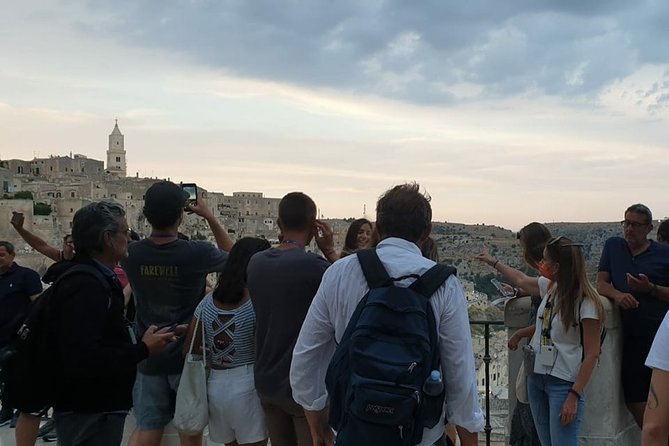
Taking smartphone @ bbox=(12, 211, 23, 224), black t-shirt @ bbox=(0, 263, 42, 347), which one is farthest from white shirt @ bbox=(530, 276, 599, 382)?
black t-shirt @ bbox=(0, 263, 42, 347)

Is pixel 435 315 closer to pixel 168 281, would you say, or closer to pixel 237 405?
pixel 237 405

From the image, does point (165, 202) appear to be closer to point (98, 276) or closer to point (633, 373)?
point (98, 276)

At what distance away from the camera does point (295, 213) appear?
3.88 m

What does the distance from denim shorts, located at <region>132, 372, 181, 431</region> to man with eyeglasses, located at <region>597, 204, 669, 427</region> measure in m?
3.21

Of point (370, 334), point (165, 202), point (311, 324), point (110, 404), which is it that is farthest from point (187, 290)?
point (370, 334)

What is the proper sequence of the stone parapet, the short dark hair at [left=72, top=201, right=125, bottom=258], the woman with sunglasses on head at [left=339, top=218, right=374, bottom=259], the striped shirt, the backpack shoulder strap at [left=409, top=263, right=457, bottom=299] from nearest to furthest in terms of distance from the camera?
the backpack shoulder strap at [left=409, top=263, right=457, bottom=299]
the short dark hair at [left=72, top=201, right=125, bottom=258]
the striped shirt
the stone parapet
the woman with sunglasses on head at [left=339, top=218, right=374, bottom=259]

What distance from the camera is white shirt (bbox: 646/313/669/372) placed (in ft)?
7.44

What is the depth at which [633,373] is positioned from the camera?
4.77 meters

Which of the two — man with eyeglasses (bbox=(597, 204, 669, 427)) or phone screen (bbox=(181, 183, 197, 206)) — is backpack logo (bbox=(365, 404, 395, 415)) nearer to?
phone screen (bbox=(181, 183, 197, 206))

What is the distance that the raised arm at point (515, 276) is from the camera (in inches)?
182

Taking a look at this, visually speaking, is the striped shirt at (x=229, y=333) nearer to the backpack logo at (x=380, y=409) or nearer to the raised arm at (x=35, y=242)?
the backpack logo at (x=380, y=409)

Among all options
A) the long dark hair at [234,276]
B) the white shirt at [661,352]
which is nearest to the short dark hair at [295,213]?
the long dark hair at [234,276]

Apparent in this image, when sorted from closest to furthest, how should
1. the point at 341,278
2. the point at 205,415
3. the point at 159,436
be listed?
the point at 341,278
the point at 205,415
the point at 159,436

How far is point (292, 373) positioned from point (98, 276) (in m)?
1.07
